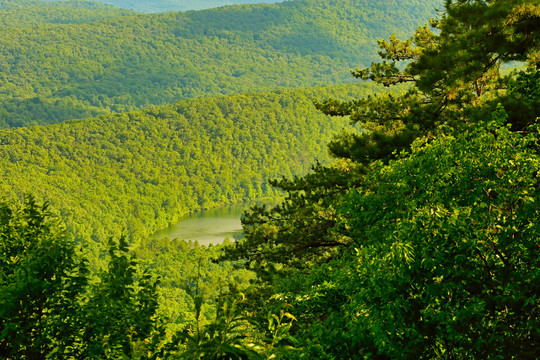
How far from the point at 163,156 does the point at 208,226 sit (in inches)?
1429

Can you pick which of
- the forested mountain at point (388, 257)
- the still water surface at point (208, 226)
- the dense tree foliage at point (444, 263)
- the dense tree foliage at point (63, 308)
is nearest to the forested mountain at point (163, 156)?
the still water surface at point (208, 226)

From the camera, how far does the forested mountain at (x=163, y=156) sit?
11544 centimetres

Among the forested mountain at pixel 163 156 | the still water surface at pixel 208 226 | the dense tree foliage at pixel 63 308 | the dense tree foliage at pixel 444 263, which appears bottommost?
the still water surface at pixel 208 226

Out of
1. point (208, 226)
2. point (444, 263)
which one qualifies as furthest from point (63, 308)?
point (208, 226)

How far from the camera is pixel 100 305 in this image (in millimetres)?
7203

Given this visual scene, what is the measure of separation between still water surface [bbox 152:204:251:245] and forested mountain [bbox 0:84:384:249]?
3.13m

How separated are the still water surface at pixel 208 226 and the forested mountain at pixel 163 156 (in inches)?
123

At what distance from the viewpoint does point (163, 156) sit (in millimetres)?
148625

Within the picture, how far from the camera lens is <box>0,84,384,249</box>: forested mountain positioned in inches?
4545

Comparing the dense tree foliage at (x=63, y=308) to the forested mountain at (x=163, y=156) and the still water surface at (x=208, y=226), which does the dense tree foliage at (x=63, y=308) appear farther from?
the still water surface at (x=208, y=226)

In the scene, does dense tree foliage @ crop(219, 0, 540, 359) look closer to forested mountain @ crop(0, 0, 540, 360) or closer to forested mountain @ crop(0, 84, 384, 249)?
forested mountain @ crop(0, 0, 540, 360)

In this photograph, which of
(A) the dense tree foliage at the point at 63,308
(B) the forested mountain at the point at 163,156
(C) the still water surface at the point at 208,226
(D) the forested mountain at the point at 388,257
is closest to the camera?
(D) the forested mountain at the point at 388,257

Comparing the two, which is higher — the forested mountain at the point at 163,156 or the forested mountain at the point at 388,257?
the forested mountain at the point at 388,257

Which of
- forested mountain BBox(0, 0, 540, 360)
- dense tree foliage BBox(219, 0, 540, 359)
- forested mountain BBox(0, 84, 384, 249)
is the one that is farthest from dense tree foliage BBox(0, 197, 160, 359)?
forested mountain BBox(0, 84, 384, 249)
